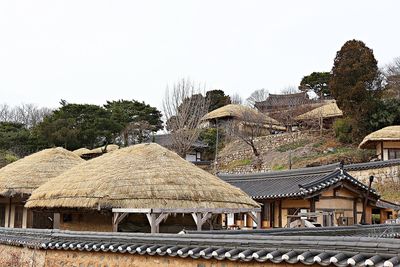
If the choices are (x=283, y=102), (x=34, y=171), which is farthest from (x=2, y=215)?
(x=283, y=102)

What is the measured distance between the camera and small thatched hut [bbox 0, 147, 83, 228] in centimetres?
2117

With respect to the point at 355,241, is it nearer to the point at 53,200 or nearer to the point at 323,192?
the point at 53,200

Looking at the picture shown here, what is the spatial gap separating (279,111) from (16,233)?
4031 centimetres

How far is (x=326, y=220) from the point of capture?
62.8 feet

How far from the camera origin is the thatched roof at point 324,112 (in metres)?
41.0

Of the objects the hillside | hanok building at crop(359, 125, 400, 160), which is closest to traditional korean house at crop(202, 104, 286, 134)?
the hillside

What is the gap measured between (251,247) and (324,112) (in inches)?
1429

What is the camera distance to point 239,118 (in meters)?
44.8

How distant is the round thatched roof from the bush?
2128cm

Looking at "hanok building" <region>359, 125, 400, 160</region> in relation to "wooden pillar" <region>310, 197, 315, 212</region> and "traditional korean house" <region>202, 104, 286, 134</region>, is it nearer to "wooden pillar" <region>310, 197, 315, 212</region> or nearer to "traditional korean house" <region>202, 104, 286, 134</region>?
"wooden pillar" <region>310, 197, 315, 212</region>

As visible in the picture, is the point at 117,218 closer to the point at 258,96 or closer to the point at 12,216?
the point at 12,216

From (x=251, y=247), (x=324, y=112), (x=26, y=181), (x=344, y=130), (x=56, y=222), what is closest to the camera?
(x=251, y=247)

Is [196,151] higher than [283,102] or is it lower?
lower

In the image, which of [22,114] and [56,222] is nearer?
[56,222]
